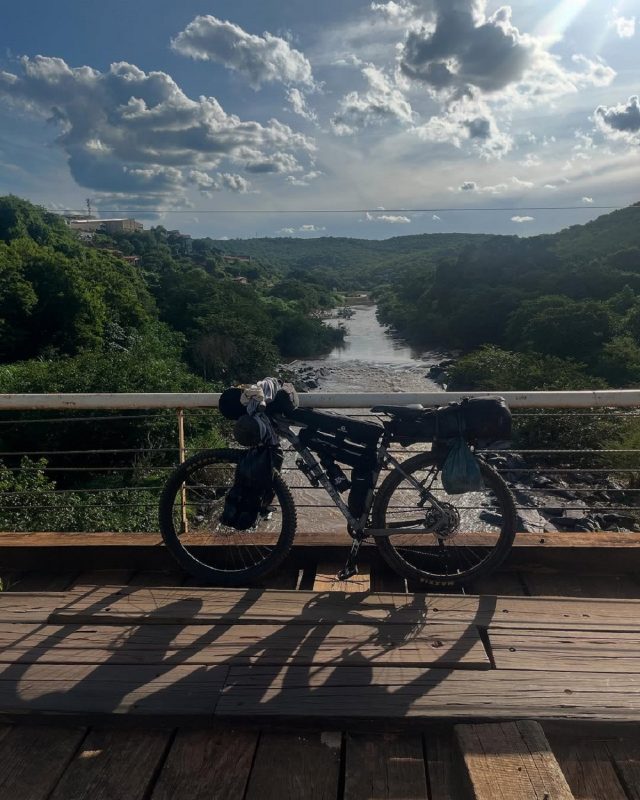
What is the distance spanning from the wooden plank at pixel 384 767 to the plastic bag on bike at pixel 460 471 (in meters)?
1.05

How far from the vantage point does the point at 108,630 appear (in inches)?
89.7

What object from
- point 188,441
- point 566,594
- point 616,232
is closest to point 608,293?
point 616,232

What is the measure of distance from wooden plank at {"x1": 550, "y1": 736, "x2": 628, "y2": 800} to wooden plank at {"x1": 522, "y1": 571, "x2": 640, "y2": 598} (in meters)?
0.98

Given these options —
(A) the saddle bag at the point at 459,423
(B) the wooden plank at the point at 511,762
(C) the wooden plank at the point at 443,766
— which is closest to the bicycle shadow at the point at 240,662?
→ (C) the wooden plank at the point at 443,766

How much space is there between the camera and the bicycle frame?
2678 millimetres

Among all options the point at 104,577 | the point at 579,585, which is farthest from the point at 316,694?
the point at 579,585

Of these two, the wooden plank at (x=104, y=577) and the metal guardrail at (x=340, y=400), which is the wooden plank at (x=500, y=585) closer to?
the metal guardrail at (x=340, y=400)

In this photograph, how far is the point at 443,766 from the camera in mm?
1693

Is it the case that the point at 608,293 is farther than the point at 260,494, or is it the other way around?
the point at 608,293

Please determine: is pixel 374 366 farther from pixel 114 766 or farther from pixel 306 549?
pixel 114 766

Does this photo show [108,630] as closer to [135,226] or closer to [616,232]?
[616,232]

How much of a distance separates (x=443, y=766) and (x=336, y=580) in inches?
42.2

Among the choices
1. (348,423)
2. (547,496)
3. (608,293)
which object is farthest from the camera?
(608,293)

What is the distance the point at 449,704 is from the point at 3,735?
1.35 metres
